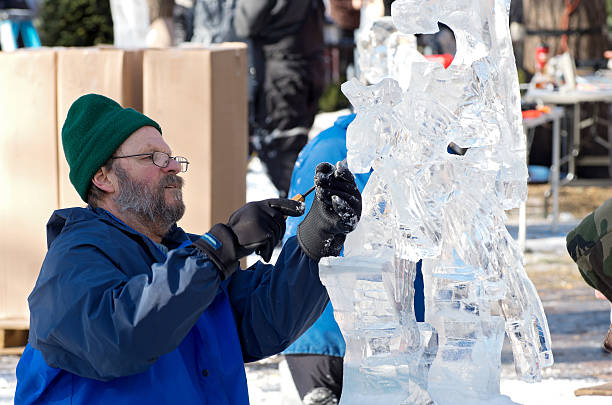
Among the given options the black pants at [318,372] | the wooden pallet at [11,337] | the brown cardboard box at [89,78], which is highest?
the brown cardboard box at [89,78]

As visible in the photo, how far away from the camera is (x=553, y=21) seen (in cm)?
970

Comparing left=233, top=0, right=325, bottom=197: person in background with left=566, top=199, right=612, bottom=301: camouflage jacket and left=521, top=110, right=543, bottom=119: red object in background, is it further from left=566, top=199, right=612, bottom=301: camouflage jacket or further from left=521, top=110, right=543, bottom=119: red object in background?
left=566, top=199, right=612, bottom=301: camouflage jacket

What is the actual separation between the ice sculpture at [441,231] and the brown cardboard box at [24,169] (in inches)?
Result: 103

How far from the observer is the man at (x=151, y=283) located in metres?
1.76

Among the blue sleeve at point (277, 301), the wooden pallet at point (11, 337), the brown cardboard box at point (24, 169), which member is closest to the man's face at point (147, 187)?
the blue sleeve at point (277, 301)

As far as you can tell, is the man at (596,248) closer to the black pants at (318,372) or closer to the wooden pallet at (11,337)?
the black pants at (318,372)

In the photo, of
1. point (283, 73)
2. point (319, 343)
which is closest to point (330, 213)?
point (319, 343)

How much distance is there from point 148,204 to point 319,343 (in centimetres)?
102

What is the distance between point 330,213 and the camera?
194 centimetres

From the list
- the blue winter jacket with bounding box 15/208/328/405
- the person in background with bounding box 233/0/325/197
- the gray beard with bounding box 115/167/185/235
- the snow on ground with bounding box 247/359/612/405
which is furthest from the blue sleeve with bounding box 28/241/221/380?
the person in background with bounding box 233/0/325/197

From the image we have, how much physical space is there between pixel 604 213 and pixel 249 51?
15.8 ft

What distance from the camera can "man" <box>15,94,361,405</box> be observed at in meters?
1.76

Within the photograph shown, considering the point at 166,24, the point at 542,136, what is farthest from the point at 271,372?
the point at 542,136

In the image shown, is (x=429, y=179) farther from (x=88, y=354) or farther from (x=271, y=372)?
(x=271, y=372)
